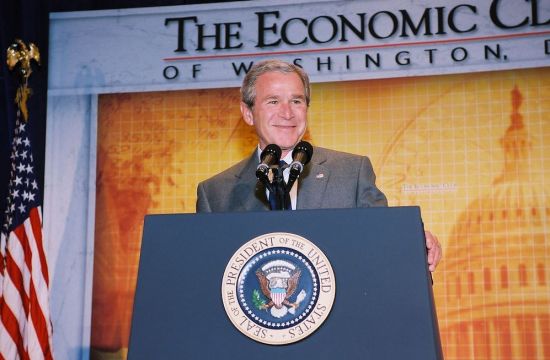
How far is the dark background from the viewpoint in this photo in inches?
178

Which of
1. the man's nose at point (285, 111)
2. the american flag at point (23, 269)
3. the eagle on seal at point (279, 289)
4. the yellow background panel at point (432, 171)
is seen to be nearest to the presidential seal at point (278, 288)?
the eagle on seal at point (279, 289)

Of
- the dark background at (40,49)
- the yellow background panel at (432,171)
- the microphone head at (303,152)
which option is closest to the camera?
the microphone head at (303,152)

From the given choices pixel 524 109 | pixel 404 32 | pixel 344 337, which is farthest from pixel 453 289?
pixel 344 337

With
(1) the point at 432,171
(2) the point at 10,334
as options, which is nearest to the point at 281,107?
(1) the point at 432,171

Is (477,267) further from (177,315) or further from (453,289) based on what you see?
(177,315)

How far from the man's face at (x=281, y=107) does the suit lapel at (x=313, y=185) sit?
0.15 meters

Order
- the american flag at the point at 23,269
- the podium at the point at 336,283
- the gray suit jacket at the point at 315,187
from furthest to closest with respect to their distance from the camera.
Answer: the american flag at the point at 23,269 → the gray suit jacket at the point at 315,187 → the podium at the point at 336,283

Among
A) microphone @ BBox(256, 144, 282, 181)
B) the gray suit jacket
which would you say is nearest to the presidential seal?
microphone @ BBox(256, 144, 282, 181)

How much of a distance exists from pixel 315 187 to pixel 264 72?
490 mm

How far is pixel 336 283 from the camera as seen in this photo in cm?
160

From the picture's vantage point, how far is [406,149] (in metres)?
4.16

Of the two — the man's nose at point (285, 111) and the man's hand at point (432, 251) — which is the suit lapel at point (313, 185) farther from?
the man's hand at point (432, 251)

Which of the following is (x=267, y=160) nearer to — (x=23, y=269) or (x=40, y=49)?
(x=23, y=269)

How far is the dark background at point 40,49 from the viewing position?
14.8ft
